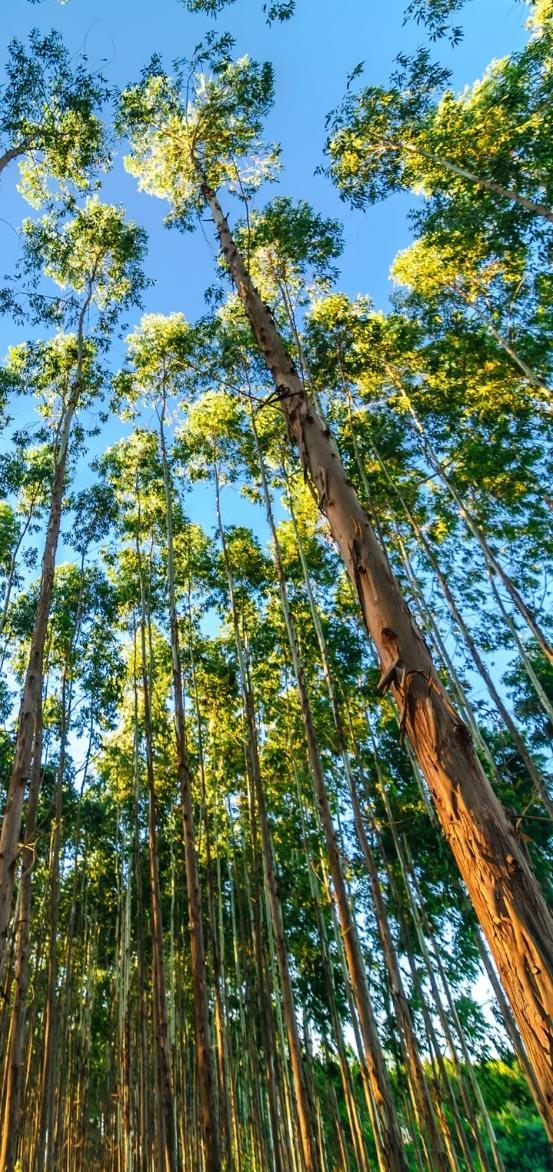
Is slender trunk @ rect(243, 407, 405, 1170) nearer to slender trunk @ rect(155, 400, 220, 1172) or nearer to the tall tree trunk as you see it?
slender trunk @ rect(155, 400, 220, 1172)

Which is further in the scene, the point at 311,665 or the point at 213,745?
the point at 213,745

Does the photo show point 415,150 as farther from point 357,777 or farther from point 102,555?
point 357,777

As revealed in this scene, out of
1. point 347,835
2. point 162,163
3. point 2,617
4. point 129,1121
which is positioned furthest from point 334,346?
point 129,1121

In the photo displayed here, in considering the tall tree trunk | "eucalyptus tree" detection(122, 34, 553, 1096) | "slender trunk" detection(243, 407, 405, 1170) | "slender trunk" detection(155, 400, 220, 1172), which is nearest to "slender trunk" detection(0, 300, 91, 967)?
the tall tree trunk

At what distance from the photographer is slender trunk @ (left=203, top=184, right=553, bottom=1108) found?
1.16 metres

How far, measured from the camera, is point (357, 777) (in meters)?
9.51

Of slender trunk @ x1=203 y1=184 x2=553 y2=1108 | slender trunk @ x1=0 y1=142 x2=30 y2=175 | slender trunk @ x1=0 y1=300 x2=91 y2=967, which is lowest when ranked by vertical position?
slender trunk @ x1=203 y1=184 x2=553 y2=1108

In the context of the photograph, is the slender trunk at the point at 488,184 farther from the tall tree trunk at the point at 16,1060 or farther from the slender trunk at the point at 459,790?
the tall tree trunk at the point at 16,1060

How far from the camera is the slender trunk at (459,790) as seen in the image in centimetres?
116

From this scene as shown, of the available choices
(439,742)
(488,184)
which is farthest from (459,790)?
(488,184)

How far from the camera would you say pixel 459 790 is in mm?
1429

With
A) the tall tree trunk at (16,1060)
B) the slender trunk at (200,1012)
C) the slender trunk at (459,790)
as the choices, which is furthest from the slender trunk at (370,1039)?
the slender trunk at (459,790)

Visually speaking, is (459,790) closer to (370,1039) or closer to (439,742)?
(439,742)

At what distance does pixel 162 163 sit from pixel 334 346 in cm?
346
